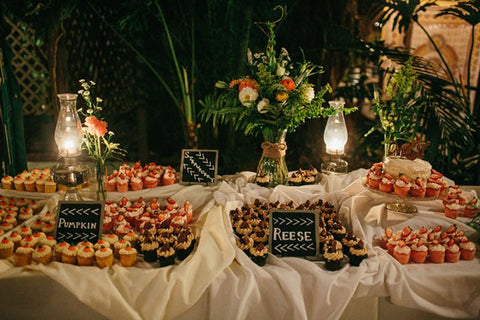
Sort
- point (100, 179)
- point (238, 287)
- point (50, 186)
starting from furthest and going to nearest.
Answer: point (50, 186) → point (100, 179) → point (238, 287)

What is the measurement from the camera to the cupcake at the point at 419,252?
1.89 metres

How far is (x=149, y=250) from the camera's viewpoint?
1875 millimetres

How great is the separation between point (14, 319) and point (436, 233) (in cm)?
205

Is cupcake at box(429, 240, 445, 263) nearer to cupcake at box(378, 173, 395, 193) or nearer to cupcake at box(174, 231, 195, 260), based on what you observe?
cupcake at box(378, 173, 395, 193)

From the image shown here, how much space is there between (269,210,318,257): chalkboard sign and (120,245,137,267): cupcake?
0.64 metres

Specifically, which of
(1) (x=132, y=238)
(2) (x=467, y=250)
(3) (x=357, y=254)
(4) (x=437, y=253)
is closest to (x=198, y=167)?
(1) (x=132, y=238)

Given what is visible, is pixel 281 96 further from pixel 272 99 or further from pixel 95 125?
pixel 95 125

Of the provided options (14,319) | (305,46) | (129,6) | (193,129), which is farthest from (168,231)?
(305,46)

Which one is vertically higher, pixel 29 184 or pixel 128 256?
pixel 29 184

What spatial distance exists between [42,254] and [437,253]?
183cm

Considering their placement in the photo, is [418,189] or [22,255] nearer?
[22,255]

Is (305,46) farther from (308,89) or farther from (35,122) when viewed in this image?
(35,122)

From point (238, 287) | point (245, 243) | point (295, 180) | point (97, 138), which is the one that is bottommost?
point (238, 287)

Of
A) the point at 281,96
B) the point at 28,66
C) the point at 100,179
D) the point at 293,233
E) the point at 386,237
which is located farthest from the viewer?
the point at 28,66
